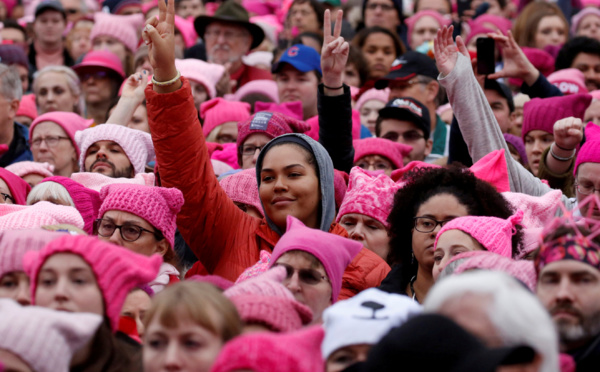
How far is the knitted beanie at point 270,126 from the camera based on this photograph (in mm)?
6727

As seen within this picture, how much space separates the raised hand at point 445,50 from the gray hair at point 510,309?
3023 millimetres

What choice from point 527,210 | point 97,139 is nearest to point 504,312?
point 527,210

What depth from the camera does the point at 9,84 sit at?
26.1 ft

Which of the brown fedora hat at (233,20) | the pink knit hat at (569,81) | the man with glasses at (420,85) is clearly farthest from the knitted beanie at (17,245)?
the brown fedora hat at (233,20)

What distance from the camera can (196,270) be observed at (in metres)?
5.56

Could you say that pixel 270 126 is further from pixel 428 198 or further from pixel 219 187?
pixel 428 198

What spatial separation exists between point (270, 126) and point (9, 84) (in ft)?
8.05

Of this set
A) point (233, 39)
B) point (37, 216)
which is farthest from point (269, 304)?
point (233, 39)

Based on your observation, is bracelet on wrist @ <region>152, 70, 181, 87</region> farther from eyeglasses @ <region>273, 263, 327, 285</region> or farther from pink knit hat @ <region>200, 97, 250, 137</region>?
Answer: pink knit hat @ <region>200, 97, 250, 137</region>

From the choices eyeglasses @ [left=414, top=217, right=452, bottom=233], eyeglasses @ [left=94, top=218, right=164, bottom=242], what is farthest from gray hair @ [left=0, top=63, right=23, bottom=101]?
eyeglasses @ [left=414, top=217, right=452, bottom=233]

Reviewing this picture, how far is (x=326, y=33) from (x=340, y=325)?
110 inches

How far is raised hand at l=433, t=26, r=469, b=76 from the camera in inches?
241

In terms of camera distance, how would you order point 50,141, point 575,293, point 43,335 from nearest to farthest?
point 43,335
point 575,293
point 50,141

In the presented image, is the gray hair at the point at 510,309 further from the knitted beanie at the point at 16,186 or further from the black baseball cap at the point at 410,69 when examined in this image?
the black baseball cap at the point at 410,69
